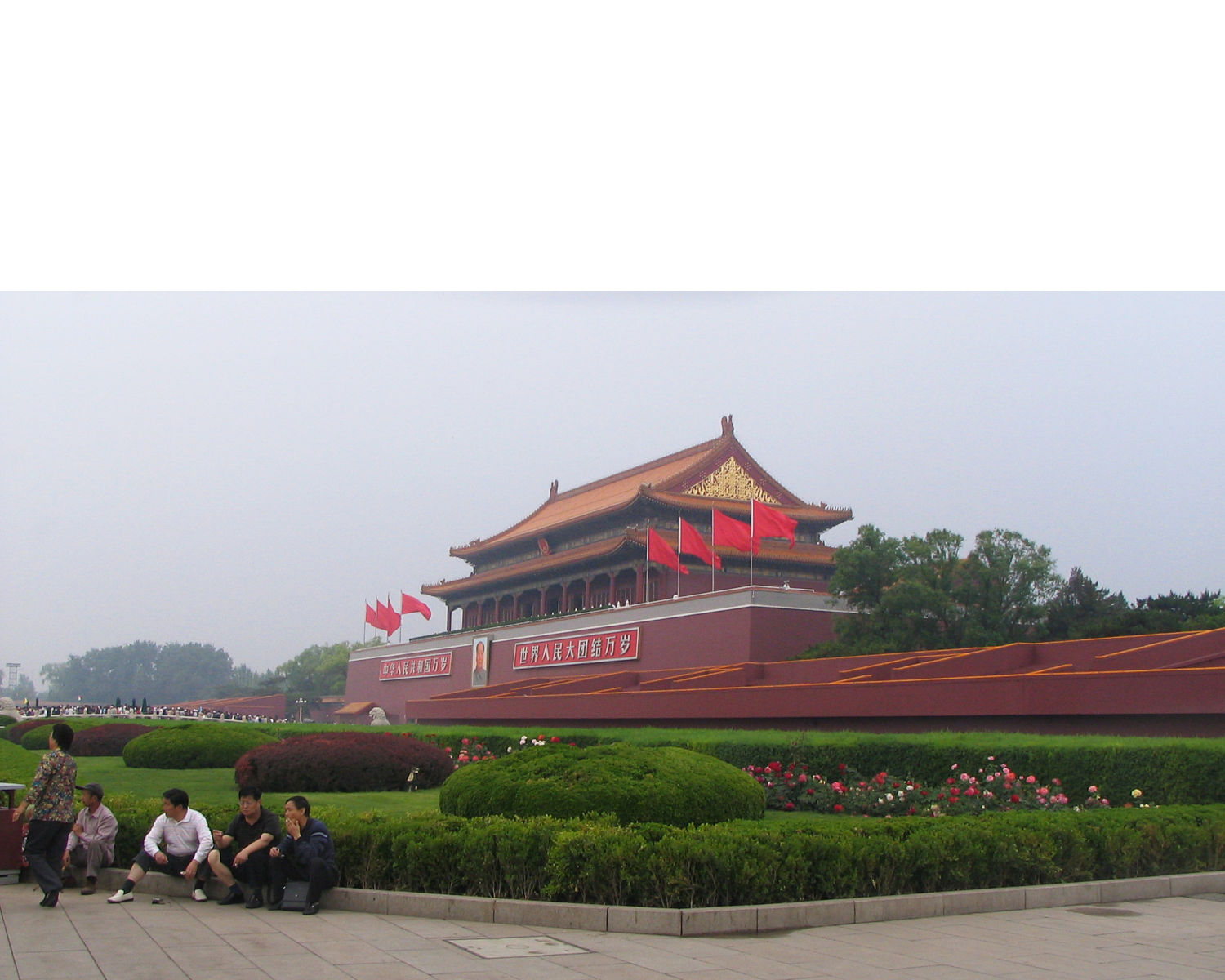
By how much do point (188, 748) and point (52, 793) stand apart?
1091 centimetres

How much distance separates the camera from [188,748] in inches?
687

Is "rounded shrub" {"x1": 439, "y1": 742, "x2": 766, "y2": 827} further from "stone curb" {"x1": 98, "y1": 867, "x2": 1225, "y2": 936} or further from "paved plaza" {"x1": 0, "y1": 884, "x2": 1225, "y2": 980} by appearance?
"paved plaza" {"x1": 0, "y1": 884, "x2": 1225, "y2": 980}

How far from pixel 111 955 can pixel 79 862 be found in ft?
8.14

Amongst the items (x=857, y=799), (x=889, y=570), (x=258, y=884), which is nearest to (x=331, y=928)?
(x=258, y=884)

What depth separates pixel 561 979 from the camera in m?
5.17

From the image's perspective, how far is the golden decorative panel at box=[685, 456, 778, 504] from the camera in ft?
128

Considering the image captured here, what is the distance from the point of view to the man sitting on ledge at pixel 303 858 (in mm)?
6895

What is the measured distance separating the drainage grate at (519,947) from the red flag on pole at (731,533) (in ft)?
72.6

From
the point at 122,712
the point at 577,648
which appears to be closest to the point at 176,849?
the point at 577,648

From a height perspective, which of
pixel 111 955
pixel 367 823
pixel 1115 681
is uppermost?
pixel 1115 681

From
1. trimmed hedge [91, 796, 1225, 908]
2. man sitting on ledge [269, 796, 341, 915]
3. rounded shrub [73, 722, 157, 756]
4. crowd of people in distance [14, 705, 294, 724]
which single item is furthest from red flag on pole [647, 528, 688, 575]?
man sitting on ledge [269, 796, 341, 915]

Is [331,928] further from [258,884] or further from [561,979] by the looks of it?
[561,979]

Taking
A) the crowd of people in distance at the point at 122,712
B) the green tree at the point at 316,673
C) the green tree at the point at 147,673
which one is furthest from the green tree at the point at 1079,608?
the green tree at the point at 147,673

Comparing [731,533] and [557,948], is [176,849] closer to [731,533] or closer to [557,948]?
[557,948]
